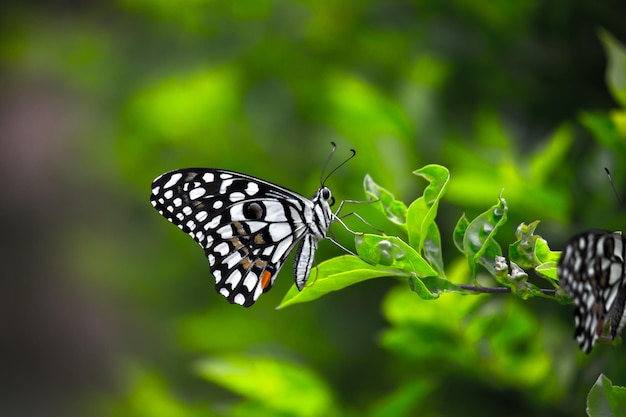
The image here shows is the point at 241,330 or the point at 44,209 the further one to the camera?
the point at 44,209

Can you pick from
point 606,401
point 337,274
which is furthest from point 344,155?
point 606,401

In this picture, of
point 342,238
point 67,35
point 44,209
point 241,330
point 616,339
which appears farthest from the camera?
point 44,209

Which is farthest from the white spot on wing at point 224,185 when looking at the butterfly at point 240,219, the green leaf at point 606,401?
the green leaf at point 606,401

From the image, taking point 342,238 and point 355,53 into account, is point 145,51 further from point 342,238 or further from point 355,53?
point 342,238

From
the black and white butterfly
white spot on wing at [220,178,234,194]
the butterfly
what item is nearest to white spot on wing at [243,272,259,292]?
the butterfly

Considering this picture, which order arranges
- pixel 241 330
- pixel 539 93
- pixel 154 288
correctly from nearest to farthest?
pixel 539 93, pixel 241 330, pixel 154 288

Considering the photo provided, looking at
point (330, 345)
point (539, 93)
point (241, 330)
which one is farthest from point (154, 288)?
point (539, 93)
